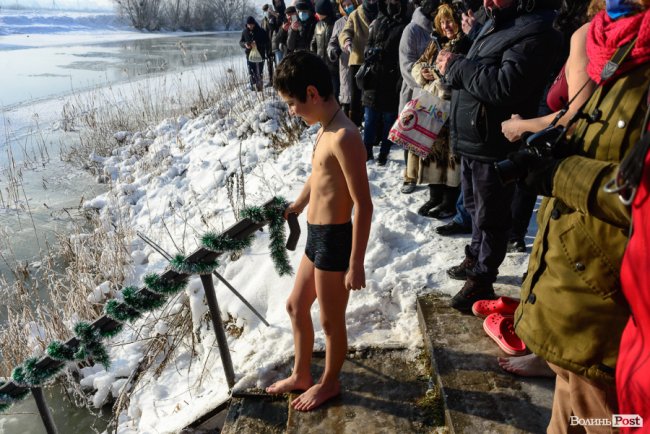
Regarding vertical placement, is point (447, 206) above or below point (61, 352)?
above

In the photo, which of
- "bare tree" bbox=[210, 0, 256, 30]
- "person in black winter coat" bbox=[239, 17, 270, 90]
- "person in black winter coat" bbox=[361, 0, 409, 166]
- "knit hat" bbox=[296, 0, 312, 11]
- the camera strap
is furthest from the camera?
"bare tree" bbox=[210, 0, 256, 30]

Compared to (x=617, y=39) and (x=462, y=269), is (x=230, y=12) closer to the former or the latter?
(x=462, y=269)

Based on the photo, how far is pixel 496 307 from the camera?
7.88 feet

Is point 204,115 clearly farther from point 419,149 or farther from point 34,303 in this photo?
point 419,149

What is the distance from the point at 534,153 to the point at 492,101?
3.19 ft

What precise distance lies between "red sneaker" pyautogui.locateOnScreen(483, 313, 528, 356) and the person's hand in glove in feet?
3.77

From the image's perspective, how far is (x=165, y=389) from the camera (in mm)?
3281

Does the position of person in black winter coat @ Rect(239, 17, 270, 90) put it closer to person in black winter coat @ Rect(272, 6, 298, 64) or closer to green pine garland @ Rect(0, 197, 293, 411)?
person in black winter coat @ Rect(272, 6, 298, 64)

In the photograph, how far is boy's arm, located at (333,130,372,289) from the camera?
1748 mm

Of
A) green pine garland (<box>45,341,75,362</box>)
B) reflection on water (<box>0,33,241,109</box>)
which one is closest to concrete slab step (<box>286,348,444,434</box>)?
green pine garland (<box>45,341,75,362</box>)

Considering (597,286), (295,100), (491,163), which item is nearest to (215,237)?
(295,100)

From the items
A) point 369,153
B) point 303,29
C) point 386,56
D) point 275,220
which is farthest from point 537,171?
point 303,29

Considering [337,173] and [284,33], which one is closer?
[337,173]

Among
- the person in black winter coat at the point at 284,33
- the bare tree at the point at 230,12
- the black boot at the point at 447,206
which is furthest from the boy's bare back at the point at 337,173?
the bare tree at the point at 230,12
